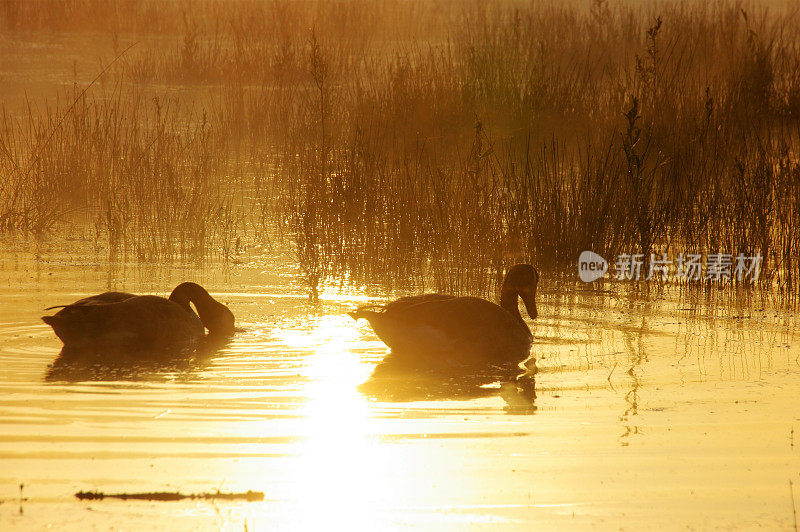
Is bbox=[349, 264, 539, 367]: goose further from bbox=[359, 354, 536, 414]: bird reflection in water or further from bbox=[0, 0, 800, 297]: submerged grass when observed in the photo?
bbox=[0, 0, 800, 297]: submerged grass

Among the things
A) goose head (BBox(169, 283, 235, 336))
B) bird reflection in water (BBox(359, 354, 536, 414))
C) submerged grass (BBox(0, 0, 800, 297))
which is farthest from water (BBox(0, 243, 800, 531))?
submerged grass (BBox(0, 0, 800, 297))

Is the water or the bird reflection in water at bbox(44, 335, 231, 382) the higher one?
the bird reflection in water at bbox(44, 335, 231, 382)

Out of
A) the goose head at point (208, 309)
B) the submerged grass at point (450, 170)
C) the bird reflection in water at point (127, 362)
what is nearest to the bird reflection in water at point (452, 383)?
the bird reflection in water at point (127, 362)

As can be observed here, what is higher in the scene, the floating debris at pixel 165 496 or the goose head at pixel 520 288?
the goose head at pixel 520 288

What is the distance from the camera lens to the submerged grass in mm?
11086

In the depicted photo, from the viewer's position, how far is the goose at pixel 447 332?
7492mm

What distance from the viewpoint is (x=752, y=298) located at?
9898mm

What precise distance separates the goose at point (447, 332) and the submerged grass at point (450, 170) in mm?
2441

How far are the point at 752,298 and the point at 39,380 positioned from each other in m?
6.49

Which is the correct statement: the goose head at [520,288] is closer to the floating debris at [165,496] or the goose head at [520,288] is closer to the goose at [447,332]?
the goose at [447,332]

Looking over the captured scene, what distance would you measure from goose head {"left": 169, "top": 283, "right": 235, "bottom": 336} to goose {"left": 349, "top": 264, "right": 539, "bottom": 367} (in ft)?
4.07

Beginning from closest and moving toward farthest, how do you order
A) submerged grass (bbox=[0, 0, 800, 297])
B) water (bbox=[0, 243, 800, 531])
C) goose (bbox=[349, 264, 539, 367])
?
water (bbox=[0, 243, 800, 531]) → goose (bbox=[349, 264, 539, 367]) → submerged grass (bbox=[0, 0, 800, 297])

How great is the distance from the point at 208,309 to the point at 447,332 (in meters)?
2.17

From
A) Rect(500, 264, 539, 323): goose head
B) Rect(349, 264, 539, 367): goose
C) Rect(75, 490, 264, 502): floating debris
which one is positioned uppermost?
Rect(500, 264, 539, 323): goose head
